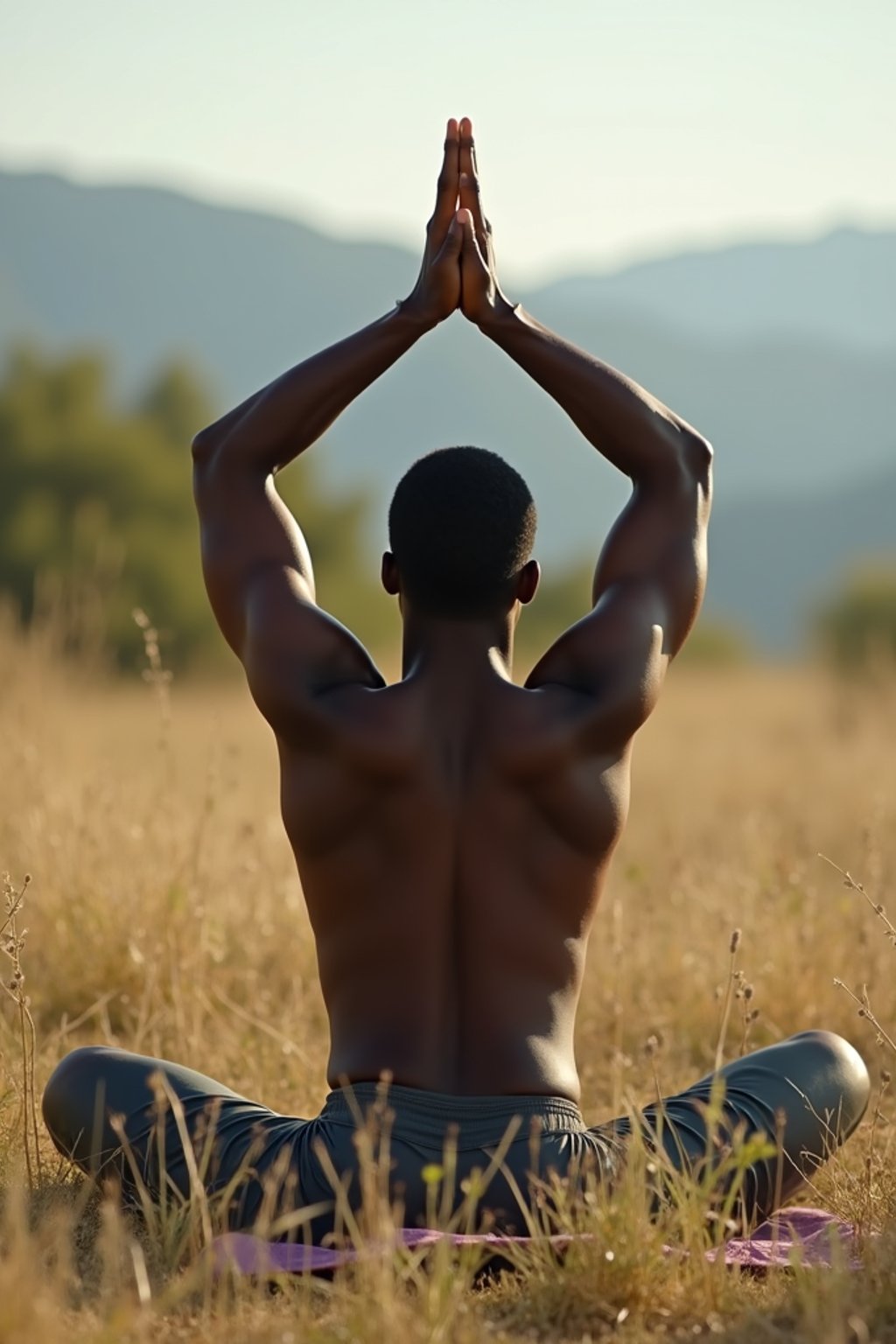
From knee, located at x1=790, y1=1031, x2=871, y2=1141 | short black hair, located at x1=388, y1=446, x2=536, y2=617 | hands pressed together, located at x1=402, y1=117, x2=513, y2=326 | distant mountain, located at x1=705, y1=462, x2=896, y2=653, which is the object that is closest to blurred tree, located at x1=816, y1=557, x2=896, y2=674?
knee, located at x1=790, y1=1031, x2=871, y2=1141

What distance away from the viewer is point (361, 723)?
3240 millimetres

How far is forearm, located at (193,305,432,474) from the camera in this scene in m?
3.70

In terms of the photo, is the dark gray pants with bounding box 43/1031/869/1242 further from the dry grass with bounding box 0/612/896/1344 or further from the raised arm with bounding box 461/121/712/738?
the raised arm with bounding box 461/121/712/738

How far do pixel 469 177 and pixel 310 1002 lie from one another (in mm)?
2805

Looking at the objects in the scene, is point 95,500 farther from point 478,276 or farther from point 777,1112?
point 777,1112

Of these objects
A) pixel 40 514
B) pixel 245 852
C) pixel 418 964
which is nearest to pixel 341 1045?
pixel 418 964

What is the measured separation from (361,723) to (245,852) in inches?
140

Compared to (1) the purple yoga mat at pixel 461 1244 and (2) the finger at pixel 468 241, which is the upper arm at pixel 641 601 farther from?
(1) the purple yoga mat at pixel 461 1244

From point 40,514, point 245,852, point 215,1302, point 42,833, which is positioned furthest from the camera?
point 40,514

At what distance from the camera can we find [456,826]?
A: 3.26m

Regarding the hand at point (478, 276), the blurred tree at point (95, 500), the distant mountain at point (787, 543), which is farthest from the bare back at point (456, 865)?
the distant mountain at point (787, 543)

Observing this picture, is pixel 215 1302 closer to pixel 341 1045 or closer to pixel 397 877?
pixel 341 1045

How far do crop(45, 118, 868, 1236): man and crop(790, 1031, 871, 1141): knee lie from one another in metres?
0.12

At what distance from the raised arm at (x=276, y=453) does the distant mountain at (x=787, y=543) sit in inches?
5121
